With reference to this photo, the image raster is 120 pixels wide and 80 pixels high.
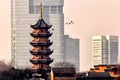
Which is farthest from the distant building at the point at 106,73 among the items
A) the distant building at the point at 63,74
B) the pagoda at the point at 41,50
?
the pagoda at the point at 41,50

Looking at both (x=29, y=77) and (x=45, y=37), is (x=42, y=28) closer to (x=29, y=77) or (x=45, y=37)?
(x=45, y=37)

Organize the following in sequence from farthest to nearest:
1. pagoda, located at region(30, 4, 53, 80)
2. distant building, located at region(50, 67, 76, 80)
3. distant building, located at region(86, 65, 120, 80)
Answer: pagoda, located at region(30, 4, 53, 80)
distant building, located at region(86, 65, 120, 80)
distant building, located at region(50, 67, 76, 80)

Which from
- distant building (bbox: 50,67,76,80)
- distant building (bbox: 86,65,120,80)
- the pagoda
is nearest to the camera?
distant building (bbox: 50,67,76,80)

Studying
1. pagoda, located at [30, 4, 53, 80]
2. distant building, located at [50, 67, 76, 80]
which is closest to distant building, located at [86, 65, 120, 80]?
distant building, located at [50, 67, 76, 80]

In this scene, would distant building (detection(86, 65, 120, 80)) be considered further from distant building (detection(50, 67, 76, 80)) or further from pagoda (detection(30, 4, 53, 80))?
pagoda (detection(30, 4, 53, 80))

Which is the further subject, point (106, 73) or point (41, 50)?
point (41, 50)

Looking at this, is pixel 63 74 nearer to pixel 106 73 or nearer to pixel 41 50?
pixel 106 73

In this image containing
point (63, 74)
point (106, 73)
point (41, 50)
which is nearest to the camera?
point (63, 74)

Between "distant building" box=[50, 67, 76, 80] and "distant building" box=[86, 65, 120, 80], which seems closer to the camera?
"distant building" box=[50, 67, 76, 80]

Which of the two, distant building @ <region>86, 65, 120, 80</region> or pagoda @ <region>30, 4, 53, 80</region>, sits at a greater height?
pagoda @ <region>30, 4, 53, 80</region>

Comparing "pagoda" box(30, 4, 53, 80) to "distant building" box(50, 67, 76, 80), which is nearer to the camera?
"distant building" box(50, 67, 76, 80)

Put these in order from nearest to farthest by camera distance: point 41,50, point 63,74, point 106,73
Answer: point 63,74
point 106,73
point 41,50

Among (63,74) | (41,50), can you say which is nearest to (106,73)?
(63,74)

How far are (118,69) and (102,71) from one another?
201 cm
